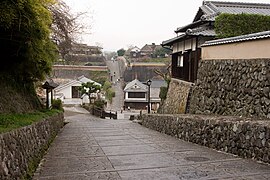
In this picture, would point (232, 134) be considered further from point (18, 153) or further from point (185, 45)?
point (185, 45)

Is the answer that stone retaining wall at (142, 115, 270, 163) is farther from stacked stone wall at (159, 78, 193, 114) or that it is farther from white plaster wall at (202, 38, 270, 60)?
stacked stone wall at (159, 78, 193, 114)

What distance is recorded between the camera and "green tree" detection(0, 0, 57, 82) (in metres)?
6.03

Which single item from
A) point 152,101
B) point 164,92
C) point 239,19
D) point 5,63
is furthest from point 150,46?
point 5,63

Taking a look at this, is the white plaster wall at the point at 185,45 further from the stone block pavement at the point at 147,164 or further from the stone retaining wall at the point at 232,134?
the stone block pavement at the point at 147,164

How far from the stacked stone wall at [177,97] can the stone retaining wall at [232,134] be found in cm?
634

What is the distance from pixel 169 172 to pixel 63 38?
10583 millimetres

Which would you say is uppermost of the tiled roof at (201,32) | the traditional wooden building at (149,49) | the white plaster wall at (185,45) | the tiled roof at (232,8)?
the traditional wooden building at (149,49)

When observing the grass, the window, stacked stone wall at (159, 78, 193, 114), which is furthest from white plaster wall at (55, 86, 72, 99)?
the grass

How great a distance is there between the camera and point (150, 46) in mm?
96000

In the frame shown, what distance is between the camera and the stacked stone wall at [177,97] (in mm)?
17747

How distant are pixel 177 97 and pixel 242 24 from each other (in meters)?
7.08

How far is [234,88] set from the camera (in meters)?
11.1

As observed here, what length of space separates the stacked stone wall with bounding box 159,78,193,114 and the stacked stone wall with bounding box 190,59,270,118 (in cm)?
244

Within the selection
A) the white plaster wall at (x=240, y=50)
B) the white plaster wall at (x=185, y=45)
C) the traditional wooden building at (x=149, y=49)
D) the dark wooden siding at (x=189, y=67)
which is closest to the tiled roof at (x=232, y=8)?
the white plaster wall at (x=185, y=45)
